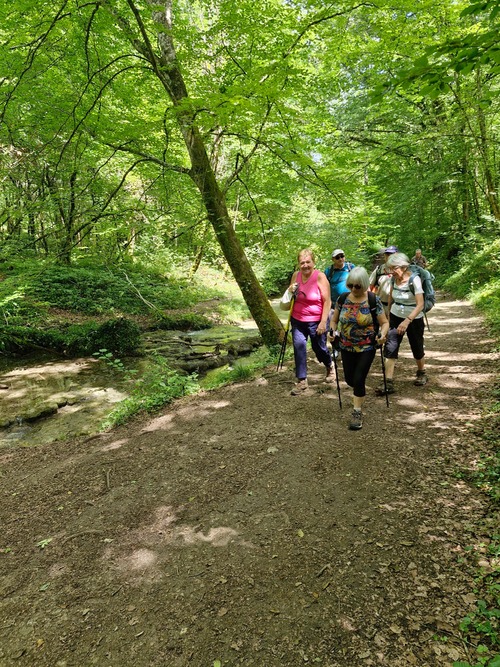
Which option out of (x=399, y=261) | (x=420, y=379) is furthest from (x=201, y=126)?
(x=420, y=379)

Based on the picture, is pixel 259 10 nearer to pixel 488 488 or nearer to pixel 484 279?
pixel 488 488

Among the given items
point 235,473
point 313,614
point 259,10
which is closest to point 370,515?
point 313,614

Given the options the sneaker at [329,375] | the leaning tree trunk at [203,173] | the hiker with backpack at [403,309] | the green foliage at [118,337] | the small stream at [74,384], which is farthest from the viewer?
the green foliage at [118,337]

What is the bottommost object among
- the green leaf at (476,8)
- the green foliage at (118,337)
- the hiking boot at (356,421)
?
the hiking boot at (356,421)

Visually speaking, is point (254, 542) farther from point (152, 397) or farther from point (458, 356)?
point (458, 356)

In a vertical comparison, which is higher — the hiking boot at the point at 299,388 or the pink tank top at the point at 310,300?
the pink tank top at the point at 310,300

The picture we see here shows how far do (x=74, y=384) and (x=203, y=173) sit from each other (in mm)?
6043

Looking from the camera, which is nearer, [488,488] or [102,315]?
[488,488]

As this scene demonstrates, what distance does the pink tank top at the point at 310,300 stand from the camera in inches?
213

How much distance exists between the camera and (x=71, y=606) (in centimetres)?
273

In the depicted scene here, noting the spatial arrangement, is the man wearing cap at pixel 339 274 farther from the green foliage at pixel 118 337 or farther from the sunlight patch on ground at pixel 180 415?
the green foliage at pixel 118 337

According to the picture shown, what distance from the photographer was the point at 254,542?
3.06 metres

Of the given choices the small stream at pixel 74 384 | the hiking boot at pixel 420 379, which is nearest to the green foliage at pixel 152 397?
the small stream at pixel 74 384

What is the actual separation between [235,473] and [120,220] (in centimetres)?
591
